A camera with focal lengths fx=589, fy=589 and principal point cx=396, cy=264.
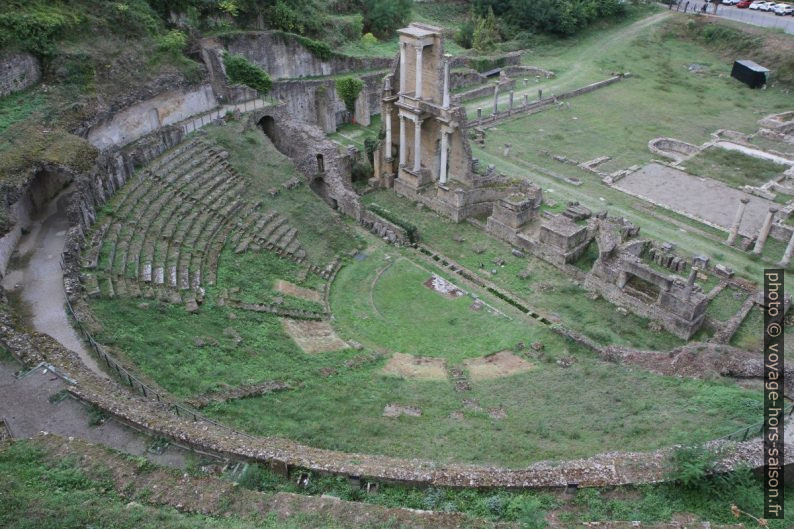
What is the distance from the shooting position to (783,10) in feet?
212

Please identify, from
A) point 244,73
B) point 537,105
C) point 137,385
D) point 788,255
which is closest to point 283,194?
point 244,73

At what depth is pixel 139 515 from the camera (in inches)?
432

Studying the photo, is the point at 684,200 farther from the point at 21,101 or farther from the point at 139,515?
the point at 21,101

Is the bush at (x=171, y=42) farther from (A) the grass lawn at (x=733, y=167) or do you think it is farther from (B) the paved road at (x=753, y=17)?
(B) the paved road at (x=753, y=17)

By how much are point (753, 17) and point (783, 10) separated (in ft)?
12.1

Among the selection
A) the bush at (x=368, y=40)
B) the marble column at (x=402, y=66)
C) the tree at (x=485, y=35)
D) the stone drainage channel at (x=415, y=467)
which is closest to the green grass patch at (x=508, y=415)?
the stone drainage channel at (x=415, y=467)

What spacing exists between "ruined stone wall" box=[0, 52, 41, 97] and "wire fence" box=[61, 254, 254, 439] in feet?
53.4

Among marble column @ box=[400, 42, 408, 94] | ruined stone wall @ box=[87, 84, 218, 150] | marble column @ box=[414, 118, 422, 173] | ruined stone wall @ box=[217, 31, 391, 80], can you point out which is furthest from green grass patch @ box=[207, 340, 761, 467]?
ruined stone wall @ box=[217, 31, 391, 80]

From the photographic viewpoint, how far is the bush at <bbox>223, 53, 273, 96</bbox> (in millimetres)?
36062

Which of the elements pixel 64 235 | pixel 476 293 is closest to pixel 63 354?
pixel 64 235

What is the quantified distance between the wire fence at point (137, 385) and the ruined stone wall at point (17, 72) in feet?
53.4

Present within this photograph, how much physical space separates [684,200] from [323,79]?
25.5 meters

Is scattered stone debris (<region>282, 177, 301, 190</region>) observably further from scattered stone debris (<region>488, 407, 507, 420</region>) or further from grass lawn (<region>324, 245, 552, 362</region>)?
scattered stone debris (<region>488, 407, 507, 420</region>)

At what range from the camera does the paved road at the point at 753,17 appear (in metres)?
61.3
